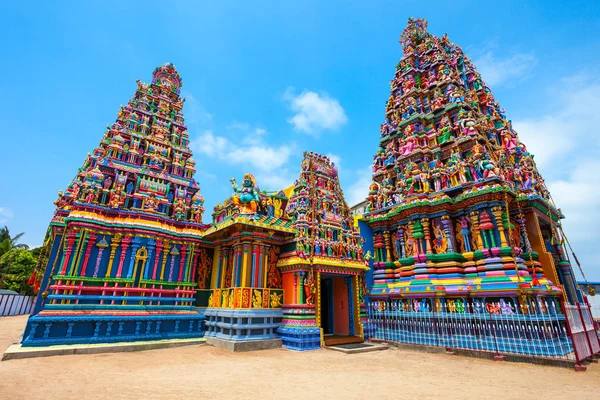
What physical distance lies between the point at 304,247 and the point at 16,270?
1622 inches

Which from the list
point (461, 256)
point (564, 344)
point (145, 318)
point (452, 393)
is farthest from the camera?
point (461, 256)

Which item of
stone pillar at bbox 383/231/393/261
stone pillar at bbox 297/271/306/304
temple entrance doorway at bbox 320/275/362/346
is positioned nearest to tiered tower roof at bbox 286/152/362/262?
stone pillar at bbox 297/271/306/304

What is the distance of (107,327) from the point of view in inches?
472

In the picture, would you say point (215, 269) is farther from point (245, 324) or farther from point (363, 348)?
point (363, 348)

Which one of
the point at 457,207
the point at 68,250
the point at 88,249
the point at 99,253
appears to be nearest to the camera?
the point at 68,250

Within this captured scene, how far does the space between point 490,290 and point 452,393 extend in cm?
→ 726

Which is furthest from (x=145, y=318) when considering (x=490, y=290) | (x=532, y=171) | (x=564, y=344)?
(x=532, y=171)

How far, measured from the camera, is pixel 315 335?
1236 centimetres

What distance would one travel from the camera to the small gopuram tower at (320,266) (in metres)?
12.9

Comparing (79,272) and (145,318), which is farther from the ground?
(79,272)

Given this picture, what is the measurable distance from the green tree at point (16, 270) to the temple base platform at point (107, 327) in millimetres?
32605

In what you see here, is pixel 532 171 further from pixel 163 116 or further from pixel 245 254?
pixel 163 116

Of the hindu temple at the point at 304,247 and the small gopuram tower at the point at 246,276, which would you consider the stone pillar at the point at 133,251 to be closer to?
the hindu temple at the point at 304,247

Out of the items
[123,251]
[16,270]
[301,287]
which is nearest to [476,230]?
[301,287]
